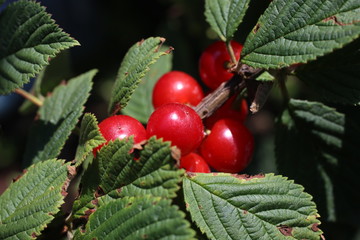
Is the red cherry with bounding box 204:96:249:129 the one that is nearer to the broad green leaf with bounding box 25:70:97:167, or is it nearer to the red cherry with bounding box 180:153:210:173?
the red cherry with bounding box 180:153:210:173

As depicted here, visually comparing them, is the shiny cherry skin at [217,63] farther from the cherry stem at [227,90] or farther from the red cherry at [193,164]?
the red cherry at [193,164]

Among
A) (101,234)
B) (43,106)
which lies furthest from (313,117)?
(43,106)

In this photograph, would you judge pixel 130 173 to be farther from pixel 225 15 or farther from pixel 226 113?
pixel 225 15

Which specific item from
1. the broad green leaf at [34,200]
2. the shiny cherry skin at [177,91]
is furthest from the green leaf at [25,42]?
the shiny cherry skin at [177,91]

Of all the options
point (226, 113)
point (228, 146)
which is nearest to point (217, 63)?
point (226, 113)

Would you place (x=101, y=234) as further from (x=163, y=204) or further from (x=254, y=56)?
(x=254, y=56)
